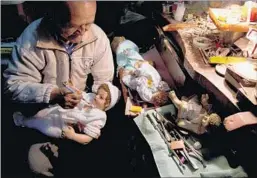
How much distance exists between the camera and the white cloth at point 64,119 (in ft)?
12.3

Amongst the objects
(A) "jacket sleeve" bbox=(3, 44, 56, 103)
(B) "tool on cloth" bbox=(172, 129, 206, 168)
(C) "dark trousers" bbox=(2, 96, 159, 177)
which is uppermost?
(A) "jacket sleeve" bbox=(3, 44, 56, 103)

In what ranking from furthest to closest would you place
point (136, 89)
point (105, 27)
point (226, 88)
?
point (105, 27)
point (136, 89)
point (226, 88)

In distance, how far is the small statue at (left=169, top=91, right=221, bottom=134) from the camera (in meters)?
3.44

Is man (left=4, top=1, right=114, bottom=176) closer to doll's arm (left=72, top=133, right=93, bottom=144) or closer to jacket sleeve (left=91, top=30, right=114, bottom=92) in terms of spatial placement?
jacket sleeve (left=91, top=30, right=114, bottom=92)

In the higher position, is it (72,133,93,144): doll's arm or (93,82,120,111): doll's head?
(93,82,120,111): doll's head

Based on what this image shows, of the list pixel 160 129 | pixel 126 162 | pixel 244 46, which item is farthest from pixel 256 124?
pixel 126 162

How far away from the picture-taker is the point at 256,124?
2988 mm

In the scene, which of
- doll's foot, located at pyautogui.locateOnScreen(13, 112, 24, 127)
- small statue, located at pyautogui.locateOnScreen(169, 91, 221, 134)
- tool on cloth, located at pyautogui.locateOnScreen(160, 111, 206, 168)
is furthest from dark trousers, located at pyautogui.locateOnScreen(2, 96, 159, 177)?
small statue, located at pyautogui.locateOnScreen(169, 91, 221, 134)

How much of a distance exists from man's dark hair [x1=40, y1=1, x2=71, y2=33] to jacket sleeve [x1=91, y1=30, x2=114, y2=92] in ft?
2.07

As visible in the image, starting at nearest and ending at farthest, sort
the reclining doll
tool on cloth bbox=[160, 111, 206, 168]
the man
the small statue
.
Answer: tool on cloth bbox=[160, 111, 206, 168], the man, the small statue, the reclining doll

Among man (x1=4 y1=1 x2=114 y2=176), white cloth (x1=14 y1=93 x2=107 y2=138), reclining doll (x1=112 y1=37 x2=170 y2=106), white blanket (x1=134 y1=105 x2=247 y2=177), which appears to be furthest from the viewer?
reclining doll (x1=112 y1=37 x2=170 y2=106)

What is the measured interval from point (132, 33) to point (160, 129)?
230 centimetres

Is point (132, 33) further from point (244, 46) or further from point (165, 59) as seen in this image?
point (244, 46)

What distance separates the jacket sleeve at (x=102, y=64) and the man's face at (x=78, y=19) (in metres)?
0.45
